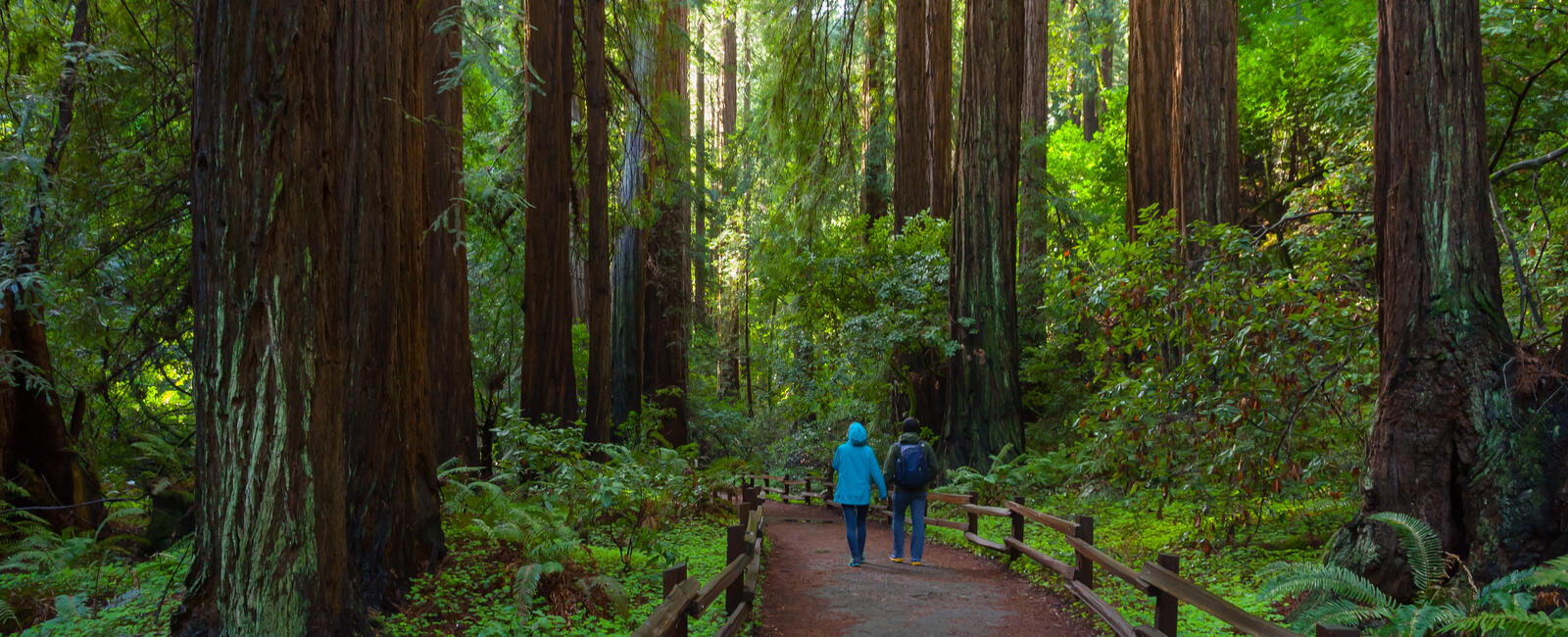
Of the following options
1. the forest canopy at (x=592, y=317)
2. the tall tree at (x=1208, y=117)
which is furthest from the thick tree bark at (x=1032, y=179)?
the tall tree at (x=1208, y=117)

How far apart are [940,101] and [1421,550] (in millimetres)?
14901

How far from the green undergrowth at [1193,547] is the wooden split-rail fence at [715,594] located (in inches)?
115

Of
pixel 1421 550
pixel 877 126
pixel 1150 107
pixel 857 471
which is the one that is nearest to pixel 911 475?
pixel 857 471

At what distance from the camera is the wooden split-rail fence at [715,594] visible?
16.2 feet

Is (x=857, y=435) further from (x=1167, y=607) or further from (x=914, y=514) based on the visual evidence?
(x=1167, y=607)

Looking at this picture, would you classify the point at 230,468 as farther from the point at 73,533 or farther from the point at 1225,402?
the point at 1225,402

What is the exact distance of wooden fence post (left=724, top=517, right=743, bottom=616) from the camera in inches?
289

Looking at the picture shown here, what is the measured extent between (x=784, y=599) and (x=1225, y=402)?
14.6 ft

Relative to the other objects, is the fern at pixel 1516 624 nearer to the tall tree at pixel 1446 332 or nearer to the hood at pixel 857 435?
the tall tree at pixel 1446 332

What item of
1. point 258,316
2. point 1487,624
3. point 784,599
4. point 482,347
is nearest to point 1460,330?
point 1487,624

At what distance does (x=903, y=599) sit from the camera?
883cm

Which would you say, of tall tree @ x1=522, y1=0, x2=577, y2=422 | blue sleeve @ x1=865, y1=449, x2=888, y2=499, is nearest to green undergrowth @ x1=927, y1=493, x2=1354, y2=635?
blue sleeve @ x1=865, y1=449, x2=888, y2=499

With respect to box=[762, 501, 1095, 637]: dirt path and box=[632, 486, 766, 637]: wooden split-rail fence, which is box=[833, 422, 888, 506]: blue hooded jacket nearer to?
box=[762, 501, 1095, 637]: dirt path

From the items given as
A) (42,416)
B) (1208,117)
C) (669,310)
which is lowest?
(42,416)
